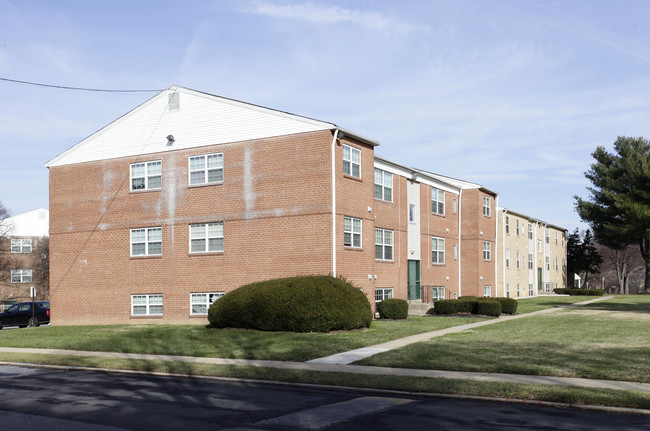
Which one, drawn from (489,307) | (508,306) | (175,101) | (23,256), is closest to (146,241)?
(175,101)

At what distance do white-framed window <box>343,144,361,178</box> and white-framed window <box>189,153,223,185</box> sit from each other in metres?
5.55

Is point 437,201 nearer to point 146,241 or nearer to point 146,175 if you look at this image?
point 146,175

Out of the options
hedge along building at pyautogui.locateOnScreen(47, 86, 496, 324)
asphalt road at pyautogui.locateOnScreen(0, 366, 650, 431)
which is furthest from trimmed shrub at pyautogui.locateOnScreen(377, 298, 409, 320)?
asphalt road at pyautogui.locateOnScreen(0, 366, 650, 431)

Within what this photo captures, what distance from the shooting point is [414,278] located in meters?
35.4

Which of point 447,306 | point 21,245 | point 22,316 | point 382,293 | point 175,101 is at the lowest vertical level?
point 22,316

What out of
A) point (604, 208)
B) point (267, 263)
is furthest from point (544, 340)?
point (604, 208)

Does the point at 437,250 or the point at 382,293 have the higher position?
the point at 437,250

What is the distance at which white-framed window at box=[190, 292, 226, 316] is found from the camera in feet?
91.4

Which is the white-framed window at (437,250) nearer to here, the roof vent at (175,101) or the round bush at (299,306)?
the round bush at (299,306)

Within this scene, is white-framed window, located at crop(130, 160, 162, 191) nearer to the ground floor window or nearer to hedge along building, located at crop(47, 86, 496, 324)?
hedge along building, located at crop(47, 86, 496, 324)

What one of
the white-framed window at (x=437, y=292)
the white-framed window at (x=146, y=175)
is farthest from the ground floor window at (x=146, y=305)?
the white-framed window at (x=437, y=292)

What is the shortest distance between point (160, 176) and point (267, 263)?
23.3ft

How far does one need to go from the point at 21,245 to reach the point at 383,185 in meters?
53.7

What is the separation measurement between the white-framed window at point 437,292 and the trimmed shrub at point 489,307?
6.93 meters
